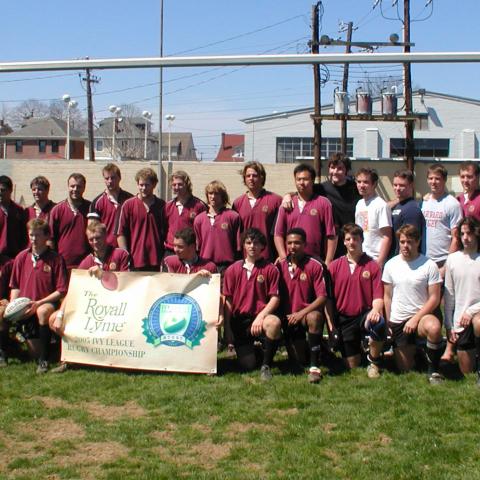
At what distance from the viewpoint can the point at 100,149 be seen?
312 ft

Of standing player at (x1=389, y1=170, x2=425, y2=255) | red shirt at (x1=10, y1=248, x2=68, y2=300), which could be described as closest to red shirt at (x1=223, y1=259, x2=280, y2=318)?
standing player at (x1=389, y1=170, x2=425, y2=255)

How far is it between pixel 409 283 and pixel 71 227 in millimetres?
3661

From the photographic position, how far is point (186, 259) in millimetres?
7520

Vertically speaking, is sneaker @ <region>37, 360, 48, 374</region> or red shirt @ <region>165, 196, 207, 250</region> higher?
red shirt @ <region>165, 196, 207, 250</region>

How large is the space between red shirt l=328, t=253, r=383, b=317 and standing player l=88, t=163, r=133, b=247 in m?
2.45

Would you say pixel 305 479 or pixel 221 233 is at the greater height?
pixel 221 233

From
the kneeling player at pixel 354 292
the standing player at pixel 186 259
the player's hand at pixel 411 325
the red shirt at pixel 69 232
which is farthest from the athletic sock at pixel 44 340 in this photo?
the player's hand at pixel 411 325

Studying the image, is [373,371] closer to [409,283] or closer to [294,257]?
[409,283]

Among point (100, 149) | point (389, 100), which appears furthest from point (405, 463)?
point (100, 149)

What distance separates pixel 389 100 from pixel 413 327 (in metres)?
22.2

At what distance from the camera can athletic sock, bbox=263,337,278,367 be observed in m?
7.09

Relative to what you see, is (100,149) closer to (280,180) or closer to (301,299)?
(280,180)

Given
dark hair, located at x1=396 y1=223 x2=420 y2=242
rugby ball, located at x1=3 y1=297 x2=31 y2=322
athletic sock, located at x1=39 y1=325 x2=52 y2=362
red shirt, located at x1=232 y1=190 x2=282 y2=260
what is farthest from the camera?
red shirt, located at x1=232 y1=190 x2=282 y2=260

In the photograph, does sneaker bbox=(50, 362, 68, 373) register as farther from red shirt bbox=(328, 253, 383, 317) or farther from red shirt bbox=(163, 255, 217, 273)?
red shirt bbox=(328, 253, 383, 317)
